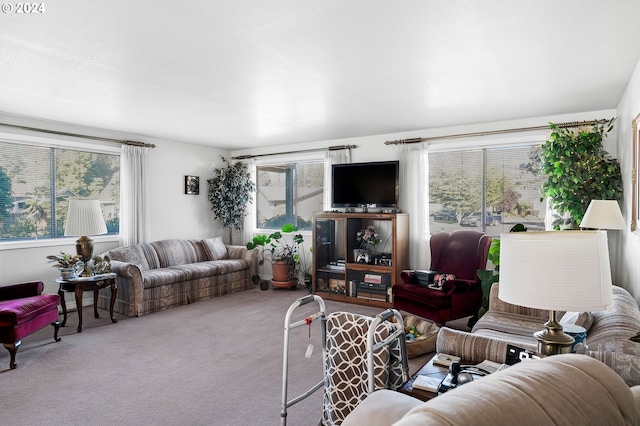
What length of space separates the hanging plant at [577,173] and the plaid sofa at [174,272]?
4547mm

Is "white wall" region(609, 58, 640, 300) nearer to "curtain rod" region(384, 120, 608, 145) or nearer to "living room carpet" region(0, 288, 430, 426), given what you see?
"curtain rod" region(384, 120, 608, 145)

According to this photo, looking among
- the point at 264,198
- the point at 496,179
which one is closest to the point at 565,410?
the point at 496,179

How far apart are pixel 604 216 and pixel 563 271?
8.45 ft

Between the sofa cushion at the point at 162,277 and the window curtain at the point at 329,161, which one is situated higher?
the window curtain at the point at 329,161

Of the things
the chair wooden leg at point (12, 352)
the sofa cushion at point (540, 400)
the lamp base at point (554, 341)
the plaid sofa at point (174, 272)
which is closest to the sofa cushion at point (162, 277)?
the plaid sofa at point (174, 272)

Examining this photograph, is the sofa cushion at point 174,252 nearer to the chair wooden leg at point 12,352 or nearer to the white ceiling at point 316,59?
the white ceiling at point 316,59

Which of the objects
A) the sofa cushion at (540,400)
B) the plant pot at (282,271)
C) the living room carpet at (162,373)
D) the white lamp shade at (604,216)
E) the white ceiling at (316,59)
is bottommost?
the living room carpet at (162,373)

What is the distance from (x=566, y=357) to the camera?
0.93 meters

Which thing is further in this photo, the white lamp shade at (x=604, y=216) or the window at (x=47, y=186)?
the window at (x=47, y=186)

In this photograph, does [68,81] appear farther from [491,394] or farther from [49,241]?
[491,394]

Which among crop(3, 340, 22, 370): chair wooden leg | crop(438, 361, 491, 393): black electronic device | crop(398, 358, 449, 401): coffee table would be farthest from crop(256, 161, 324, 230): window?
crop(438, 361, 491, 393): black electronic device

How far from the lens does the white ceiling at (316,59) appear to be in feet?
7.13

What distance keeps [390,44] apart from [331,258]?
4084 millimetres

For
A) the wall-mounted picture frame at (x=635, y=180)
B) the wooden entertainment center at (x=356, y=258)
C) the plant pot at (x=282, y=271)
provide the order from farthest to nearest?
the plant pot at (x=282, y=271), the wooden entertainment center at (x=356, y=258), the wall-mounted picture frame at (x=635, y=180)
